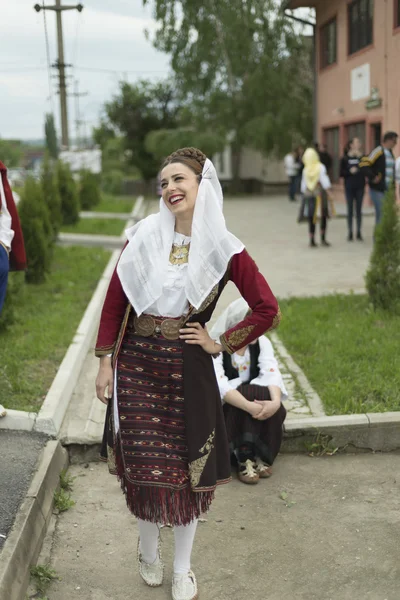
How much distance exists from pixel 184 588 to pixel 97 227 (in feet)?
48.0

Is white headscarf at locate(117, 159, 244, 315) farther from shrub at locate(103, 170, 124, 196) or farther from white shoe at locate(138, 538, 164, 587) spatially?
shrub at locate(103, 170, 124, 196)

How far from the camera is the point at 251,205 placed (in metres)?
26.5

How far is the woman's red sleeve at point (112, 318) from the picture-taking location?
315 centimetres

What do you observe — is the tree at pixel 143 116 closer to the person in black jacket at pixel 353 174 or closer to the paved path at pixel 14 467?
the person in black jacket at pixel 353 174

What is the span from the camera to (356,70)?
20703 mm

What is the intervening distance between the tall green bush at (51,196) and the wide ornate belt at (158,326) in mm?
9968

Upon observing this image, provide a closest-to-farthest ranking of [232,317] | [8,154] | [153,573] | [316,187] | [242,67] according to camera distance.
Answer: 1. [153,573]
2. [232,317]
3. [316,187]
4. [242,67]
5. [8,154]

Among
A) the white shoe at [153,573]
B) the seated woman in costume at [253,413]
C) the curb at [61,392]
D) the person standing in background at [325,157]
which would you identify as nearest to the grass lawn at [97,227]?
the person standing in background at [325,157]

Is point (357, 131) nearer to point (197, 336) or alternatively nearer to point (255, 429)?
point (255, 429)

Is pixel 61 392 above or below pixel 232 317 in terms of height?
below

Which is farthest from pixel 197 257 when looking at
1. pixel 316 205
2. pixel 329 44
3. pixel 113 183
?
pixel 113 183

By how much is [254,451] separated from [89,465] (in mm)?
1063

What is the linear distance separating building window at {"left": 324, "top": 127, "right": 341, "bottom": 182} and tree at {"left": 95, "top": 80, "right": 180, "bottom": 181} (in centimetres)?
1338

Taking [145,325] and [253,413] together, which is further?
[253,413]
